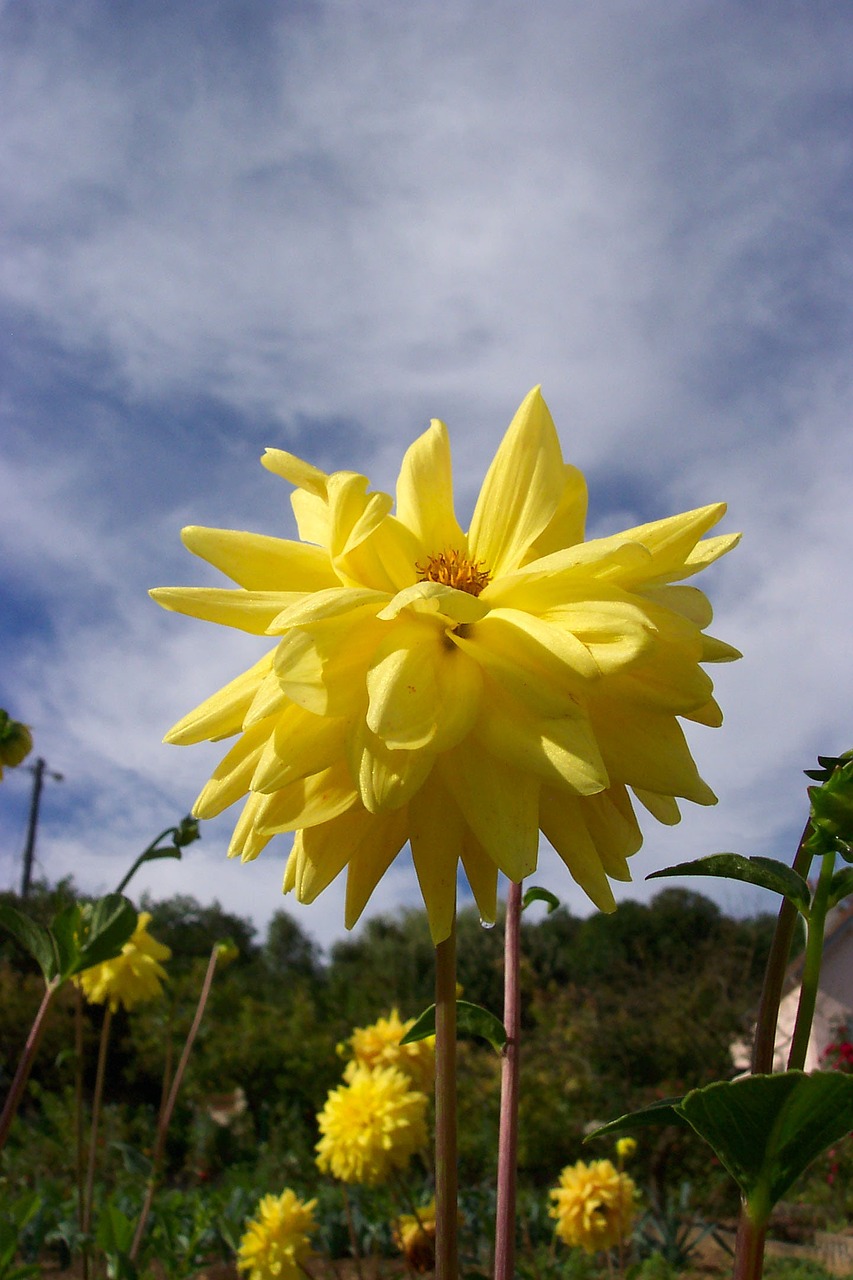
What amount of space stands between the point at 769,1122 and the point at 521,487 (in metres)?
0.69

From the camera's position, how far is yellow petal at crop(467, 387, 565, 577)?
108 cm

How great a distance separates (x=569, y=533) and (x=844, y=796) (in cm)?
49

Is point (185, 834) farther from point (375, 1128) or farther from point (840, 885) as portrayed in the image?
point (840, 885)

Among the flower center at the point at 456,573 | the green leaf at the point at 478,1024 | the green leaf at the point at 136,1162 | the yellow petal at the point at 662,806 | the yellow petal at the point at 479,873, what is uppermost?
the flower center at the point at 456,573

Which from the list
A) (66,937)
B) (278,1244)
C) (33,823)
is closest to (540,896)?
(66,937)

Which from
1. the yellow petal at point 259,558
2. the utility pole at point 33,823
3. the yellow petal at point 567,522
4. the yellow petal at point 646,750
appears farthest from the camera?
the utility pole at point 33,823

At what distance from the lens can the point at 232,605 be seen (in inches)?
38.4

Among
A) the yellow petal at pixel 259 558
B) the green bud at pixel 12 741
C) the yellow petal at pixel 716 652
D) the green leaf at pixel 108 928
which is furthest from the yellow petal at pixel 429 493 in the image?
the green bud at pixel 12 741

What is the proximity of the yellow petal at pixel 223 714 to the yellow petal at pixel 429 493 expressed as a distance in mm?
287

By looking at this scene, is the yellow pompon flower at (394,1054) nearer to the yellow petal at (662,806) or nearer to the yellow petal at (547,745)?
the yellow petal at (662,806)

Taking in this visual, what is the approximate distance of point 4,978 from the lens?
13.7 metres

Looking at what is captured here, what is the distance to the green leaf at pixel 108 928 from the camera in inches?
64.9

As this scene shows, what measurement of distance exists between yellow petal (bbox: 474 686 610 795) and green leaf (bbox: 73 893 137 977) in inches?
40.3

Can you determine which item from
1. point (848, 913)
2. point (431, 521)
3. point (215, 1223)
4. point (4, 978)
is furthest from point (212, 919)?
point (431, 521)
